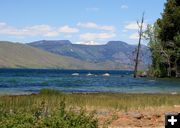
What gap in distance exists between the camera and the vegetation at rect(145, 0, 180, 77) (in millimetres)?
95375

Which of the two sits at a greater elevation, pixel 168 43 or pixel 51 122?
pixel 168 43

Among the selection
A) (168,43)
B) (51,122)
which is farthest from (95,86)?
(51,122)

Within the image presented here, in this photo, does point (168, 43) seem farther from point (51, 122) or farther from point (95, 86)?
point (51, 122)

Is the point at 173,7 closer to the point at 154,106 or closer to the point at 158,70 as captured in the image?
the point at 158,70

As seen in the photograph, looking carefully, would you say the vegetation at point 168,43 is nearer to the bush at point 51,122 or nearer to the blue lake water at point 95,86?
the blue lake water at point 95,86

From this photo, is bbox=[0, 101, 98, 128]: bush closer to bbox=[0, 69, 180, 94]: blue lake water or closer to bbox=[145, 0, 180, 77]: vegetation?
bbox=[0, 69, 180, 94]: blue lake water

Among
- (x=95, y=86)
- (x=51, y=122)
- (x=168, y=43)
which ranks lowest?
(x=95, y=86)

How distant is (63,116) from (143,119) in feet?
37.1

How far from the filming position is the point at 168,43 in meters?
98.2

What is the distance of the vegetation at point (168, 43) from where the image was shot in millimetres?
95375

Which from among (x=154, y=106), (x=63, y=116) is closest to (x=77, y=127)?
(x=63, y=116)

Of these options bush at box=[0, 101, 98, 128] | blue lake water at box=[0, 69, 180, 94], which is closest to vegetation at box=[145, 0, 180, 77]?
blue lake water at box=[0, 69, 180, 94]

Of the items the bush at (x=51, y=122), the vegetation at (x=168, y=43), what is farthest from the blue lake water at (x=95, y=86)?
the bush at (x=51, y=122)

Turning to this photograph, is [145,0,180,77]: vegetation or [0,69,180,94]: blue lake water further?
[145,0,180,77]: vegetation
